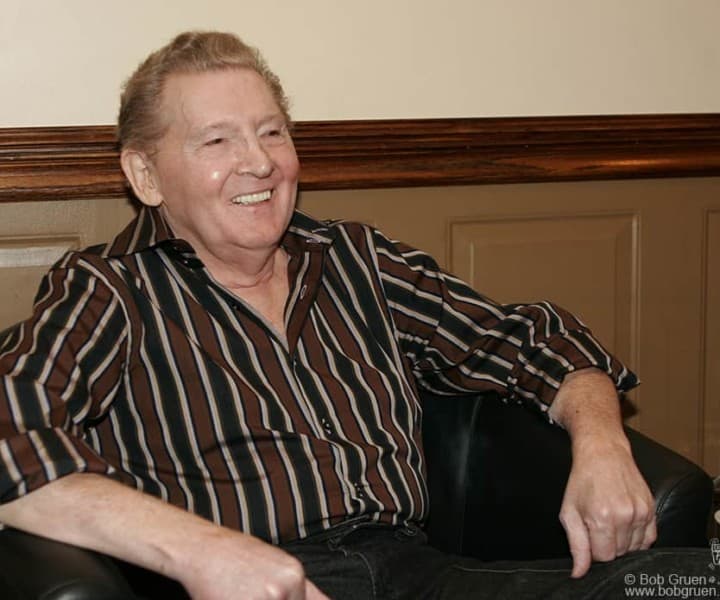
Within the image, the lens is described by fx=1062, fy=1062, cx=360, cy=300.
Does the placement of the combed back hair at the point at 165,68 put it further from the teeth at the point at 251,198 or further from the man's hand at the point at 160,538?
the man's hand at the point at 160,538

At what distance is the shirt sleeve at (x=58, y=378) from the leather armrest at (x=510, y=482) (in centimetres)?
63

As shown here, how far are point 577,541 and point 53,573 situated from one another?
0.77 m

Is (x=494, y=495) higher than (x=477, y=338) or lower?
lower

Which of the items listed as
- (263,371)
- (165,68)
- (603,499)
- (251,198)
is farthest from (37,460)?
(603,499)

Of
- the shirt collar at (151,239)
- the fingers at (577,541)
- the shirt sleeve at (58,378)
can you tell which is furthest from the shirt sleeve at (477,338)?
the shirt sleeve at (58,378)

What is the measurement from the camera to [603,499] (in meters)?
1.60

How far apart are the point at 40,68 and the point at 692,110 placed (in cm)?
147

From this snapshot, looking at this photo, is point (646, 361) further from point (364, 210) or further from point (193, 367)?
point (193, 367)

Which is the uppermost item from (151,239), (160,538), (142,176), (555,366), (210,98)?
(210,98)

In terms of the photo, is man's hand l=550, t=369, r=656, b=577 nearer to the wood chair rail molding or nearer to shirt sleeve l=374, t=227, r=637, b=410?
shirt sleeve l=374, t=227, r=637, b=410

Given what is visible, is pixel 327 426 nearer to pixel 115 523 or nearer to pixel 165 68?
pixel 115 523

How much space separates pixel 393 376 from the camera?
1880 mm

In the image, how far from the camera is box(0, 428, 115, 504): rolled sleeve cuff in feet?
4.63

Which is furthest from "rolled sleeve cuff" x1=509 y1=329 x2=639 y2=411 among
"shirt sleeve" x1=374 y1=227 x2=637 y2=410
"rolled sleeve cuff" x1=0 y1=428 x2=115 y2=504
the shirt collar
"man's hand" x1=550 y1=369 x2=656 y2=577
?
"rolled sleeve cuff" x1=0 y1=428 x2=115 y2=504
